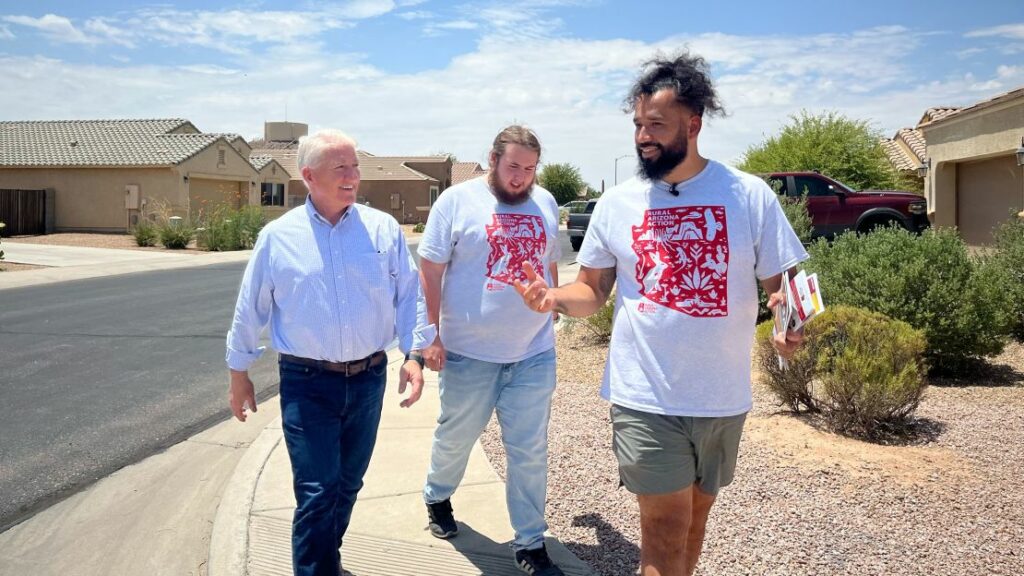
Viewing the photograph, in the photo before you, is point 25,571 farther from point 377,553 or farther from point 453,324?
point 453,324

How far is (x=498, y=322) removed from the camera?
11.9 ft

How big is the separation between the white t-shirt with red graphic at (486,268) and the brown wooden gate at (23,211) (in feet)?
119

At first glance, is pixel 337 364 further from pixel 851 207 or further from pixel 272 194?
pixel 272 194

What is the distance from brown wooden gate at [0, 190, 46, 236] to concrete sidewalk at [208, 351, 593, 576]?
3459cm

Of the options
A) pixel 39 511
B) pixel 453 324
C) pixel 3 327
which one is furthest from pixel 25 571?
pixel 3 327

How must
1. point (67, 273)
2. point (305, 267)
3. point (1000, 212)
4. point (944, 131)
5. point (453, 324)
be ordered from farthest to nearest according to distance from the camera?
point (67, 273)
point (944, 131)
point (1000, 212)
point (453, 324)
point (305, 267)

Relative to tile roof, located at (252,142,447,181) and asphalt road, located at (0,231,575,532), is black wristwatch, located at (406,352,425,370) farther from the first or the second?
tile roof, located at (252,142,447,181)

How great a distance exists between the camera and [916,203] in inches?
642

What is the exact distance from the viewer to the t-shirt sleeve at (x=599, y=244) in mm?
2977

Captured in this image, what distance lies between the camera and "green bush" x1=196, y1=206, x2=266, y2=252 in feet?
93.2

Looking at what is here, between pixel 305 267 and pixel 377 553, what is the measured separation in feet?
4.83

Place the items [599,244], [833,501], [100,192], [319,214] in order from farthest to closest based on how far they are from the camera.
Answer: [100,192]
[833,501]
[319,214]
[599,244]

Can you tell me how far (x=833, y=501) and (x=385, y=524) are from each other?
7.41 ft

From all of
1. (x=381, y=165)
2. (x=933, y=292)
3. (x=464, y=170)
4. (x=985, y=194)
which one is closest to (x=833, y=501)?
(x=933, y=292)
